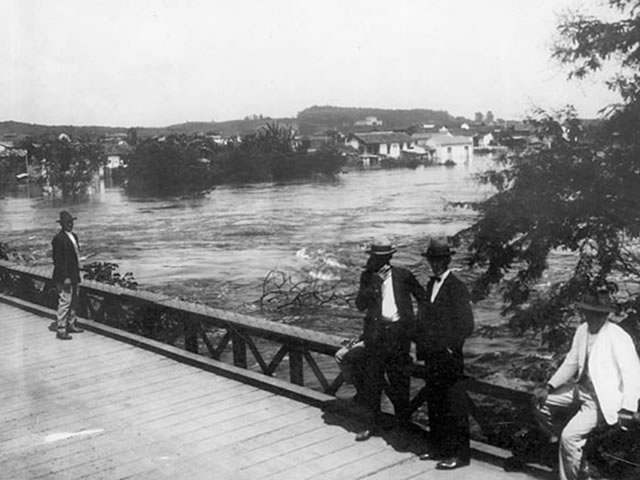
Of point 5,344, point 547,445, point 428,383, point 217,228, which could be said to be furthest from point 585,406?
point 217,228

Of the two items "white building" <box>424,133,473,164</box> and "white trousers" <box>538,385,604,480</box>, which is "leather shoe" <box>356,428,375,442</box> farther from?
"white building" <box>424,133,473,164</box>

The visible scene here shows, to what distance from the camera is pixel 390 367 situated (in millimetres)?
5160

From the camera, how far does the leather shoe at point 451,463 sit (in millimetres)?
4605

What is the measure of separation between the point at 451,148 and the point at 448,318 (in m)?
72.5

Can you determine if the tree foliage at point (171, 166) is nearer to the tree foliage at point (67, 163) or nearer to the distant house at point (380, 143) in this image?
the tree foliage at point (67, 163)

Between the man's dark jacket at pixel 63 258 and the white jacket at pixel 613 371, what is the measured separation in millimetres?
6773

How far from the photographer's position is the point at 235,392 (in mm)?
6480

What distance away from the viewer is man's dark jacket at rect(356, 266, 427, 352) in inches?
202

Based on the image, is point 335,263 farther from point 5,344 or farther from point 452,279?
point 452,279

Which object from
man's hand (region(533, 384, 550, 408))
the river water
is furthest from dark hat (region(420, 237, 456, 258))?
the river water

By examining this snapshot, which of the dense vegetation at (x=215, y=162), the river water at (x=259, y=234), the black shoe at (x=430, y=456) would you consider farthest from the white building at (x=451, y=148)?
the black shoe at (x=430, y=456)

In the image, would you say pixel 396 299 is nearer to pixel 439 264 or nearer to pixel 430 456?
pixel 439 264

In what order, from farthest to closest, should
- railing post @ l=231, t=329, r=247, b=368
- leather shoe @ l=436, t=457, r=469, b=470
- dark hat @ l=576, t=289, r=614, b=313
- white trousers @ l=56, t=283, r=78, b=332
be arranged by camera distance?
white trousers @ l=56, t=283, r=78, b=332, railing post @ l=231, t=329, r=247, b=368, leather shoe @ l=436, t=457, r=469, b=470, dark hat @ l=576, t=289, r=614, b=313

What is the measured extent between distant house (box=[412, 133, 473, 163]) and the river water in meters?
23.8
